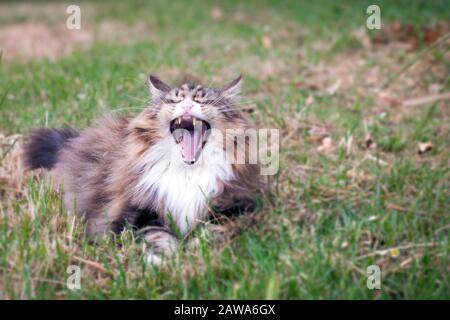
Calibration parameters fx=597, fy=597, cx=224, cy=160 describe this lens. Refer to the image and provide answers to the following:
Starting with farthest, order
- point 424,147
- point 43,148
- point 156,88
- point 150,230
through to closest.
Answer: point 424,147, point 43,148, point 156,88, point 150,230

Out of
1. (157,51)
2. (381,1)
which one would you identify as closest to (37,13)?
(157,51)

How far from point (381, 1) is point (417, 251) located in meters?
6.77

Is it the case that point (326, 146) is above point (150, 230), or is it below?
above

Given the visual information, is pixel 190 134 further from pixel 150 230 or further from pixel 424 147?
pixel 424 147

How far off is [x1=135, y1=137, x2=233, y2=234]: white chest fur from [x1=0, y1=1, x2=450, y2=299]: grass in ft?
0.52

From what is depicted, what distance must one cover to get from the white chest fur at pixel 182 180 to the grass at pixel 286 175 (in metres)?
0.16

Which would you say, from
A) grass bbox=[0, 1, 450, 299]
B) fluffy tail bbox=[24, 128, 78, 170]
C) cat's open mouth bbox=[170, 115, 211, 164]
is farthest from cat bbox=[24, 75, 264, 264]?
fluffy tail bbox=[24, 128, 78, 170]

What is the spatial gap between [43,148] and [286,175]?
1603mm

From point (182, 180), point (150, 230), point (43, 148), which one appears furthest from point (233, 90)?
point (43, 148)

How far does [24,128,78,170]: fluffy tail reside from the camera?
153 inches

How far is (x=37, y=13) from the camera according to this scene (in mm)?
11250

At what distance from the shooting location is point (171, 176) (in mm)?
3238

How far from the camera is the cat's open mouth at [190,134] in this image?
3.23 m

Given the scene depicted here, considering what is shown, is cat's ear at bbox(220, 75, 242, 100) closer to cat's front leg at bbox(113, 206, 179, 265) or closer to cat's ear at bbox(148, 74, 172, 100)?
cat's ear at bbox(148, 74, 172, 100)
